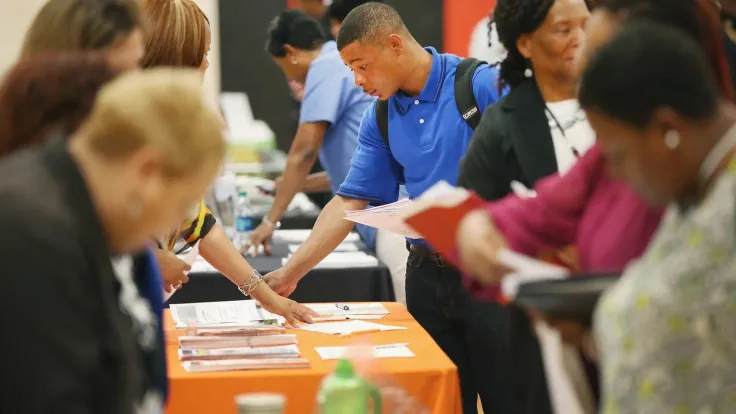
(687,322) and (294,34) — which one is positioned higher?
(687,322)

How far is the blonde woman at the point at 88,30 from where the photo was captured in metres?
1.69

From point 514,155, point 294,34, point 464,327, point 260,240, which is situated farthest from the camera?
point 294,34

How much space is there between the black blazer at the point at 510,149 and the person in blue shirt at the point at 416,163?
730 millimetres

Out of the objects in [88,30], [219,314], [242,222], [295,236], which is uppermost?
[88,30]

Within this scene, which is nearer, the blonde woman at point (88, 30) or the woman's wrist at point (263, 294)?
the blonde woman at point (88, 30)

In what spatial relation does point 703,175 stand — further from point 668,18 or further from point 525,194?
point 525,194

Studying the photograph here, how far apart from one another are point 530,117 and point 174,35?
0.88m

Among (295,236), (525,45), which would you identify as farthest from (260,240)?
(525,45)

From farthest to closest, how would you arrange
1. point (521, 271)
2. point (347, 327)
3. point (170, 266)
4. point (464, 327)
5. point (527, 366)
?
point (464, 327) → point (347, 327) → point (170, 266) → point (527, 366) → point (521, 271)

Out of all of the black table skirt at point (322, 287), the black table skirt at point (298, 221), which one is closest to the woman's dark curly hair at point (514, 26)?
the black table skirt at point (322, 287)

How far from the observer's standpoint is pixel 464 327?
9.99 feet

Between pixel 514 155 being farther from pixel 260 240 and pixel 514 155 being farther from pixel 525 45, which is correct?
pixel 260 240

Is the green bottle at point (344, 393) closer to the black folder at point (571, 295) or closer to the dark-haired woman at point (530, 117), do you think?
the dark-haired woman at point (530, 117)

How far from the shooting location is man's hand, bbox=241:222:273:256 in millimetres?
4434
